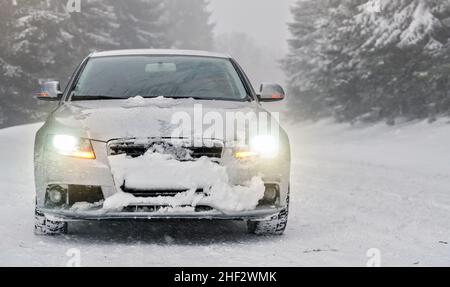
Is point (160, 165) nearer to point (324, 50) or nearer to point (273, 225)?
point (273, 225)

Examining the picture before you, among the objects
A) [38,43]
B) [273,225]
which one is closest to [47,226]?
[273,225]

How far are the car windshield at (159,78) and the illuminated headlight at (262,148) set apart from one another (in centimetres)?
116

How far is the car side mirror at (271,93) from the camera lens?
7.58 m

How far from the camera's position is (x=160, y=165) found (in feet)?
18.7

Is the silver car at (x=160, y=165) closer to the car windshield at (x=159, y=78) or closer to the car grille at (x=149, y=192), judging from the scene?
the car grille at (x=149, y=192)

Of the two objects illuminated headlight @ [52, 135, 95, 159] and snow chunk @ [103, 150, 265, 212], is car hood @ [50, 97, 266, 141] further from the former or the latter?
snow chunk @ [103, 150, 265, 212]

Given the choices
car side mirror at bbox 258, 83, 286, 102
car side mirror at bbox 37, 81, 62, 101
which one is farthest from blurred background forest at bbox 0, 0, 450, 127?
car side mirror at bbox 37, 81, 62, 101

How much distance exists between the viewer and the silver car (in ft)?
18.6

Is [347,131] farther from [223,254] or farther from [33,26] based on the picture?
[223,254]

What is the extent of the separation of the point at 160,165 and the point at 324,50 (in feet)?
86.4

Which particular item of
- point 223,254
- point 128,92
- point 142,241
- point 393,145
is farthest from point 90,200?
point 393,145

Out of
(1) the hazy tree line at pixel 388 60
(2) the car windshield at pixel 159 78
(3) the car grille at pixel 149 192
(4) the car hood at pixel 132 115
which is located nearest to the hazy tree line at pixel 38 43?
(1) the hazy tree line at pixel 388 60

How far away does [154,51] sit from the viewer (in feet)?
25.8

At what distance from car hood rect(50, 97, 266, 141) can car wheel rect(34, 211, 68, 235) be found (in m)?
0.71
